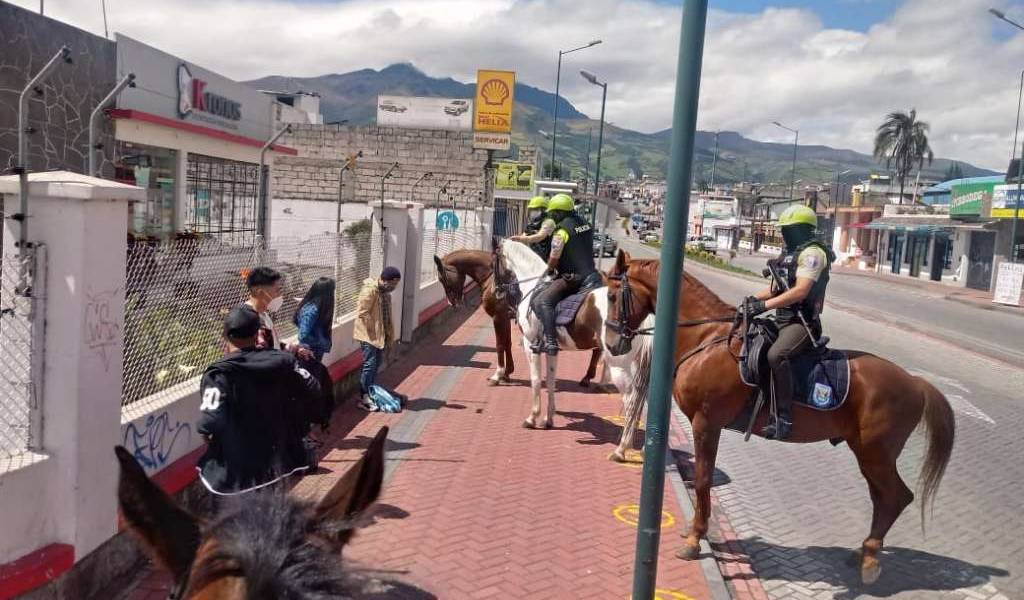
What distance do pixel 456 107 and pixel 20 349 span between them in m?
38.5

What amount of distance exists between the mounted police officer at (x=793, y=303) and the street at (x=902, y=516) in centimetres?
109

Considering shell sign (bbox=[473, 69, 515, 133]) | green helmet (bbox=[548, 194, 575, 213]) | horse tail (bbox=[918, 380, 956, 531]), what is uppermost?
shell sign (bbox=[473, 69, 515, 133])

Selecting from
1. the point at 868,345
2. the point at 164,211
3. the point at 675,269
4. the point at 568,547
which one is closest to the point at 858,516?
the point at 568,547

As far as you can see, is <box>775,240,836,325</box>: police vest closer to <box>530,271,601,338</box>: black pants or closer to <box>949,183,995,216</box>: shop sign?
<box>530,271,601,338</box>: black pants

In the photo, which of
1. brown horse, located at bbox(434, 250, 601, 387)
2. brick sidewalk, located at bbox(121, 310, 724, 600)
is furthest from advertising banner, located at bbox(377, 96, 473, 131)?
brick sidewalk, located at bbox(121, 310, 724, 600)

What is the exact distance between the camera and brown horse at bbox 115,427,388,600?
1.83 meters

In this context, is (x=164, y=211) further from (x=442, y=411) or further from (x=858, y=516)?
(x=858, y=516)

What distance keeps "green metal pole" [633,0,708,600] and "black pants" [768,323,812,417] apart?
6.42 ft

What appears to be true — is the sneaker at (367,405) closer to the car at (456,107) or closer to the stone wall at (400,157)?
the stone wall at (400,157)

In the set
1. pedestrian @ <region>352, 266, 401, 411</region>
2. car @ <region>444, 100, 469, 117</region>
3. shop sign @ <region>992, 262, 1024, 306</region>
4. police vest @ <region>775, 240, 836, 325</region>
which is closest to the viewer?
police vest @ <region>775, 240, 836, 325</region>

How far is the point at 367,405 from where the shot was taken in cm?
999

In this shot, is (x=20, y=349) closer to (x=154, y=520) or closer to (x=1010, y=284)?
(x=154, y=520)

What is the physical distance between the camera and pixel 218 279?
730 centimetres

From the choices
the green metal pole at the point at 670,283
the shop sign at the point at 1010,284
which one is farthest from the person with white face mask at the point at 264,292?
the shop sign at the point at 1010,284
